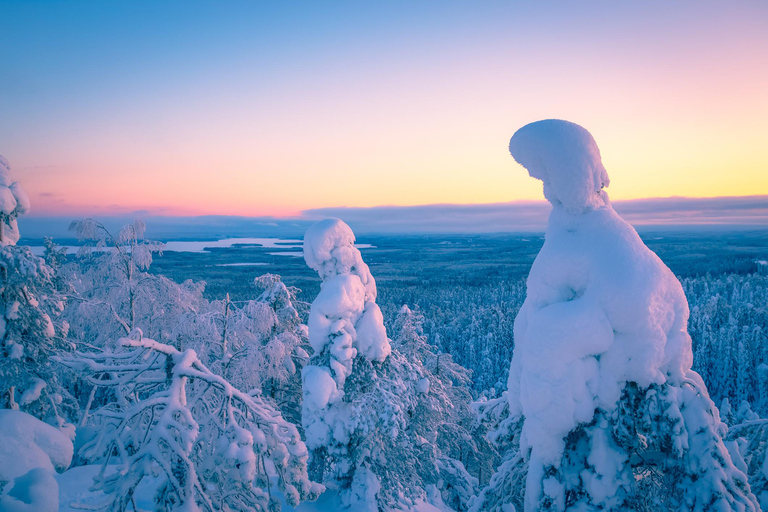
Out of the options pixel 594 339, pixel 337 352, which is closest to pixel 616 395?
pixel 594 339

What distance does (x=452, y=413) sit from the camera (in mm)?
14586

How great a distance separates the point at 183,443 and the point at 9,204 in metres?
7.58

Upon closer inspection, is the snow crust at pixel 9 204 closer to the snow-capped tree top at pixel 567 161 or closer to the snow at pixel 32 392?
the snow at pixel 32 392

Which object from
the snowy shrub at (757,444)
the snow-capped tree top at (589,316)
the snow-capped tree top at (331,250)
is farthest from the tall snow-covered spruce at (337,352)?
the snowy shrub at (757,444)

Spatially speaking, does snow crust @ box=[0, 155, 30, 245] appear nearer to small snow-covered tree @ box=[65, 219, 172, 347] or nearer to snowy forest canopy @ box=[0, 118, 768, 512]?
snowy forest canopy @ box=[0, 118, 768, 512]

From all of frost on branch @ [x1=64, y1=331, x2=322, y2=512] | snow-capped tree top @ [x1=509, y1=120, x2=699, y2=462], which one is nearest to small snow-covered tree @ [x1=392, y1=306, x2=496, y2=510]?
snow-capped tree top @ [x1=509, y1=120, x2=699, y2=462]

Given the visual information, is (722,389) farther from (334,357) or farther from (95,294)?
(95,294)

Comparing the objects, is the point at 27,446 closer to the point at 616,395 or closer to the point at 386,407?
the point at 386,407

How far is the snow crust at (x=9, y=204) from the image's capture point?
25.7ft

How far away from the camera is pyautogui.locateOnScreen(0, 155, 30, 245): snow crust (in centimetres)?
784

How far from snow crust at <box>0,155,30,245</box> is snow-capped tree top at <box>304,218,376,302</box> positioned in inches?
234

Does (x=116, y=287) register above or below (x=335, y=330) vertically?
above

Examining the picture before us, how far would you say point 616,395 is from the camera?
14.1 feet

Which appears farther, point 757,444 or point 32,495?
point 757,444
